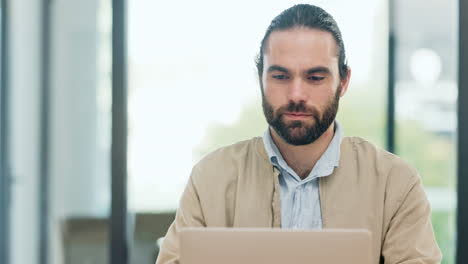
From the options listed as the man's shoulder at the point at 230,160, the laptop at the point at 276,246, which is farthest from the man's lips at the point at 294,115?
the laptop at the point at 276,246

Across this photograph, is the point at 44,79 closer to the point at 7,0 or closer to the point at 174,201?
the point at 7,0

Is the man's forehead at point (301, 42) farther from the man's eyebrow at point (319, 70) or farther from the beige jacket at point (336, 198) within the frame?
the beige jacket at point (336, 198)

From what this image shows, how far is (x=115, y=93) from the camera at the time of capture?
2.69m

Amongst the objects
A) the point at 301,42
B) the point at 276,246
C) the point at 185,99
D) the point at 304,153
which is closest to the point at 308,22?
the point at 301,42

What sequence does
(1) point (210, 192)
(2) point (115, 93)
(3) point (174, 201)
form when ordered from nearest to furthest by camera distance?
1. (1) point (210, 192)
2. (2) point (115, 93)
3. (3) point (174, 201)

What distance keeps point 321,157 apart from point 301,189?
0.28ft

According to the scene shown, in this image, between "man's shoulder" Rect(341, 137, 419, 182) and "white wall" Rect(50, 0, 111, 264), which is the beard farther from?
"white wall" Rect(50, 0, 111, 264)

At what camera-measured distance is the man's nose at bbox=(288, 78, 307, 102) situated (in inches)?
59.1

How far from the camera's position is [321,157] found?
5.13 ft

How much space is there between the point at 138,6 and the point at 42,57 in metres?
0.62

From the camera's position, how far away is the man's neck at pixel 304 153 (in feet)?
5.20

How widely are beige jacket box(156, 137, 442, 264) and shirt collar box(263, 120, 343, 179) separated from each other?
0.02 m

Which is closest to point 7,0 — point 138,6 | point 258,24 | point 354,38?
point 138,6

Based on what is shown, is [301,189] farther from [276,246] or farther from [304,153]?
[276,246]
